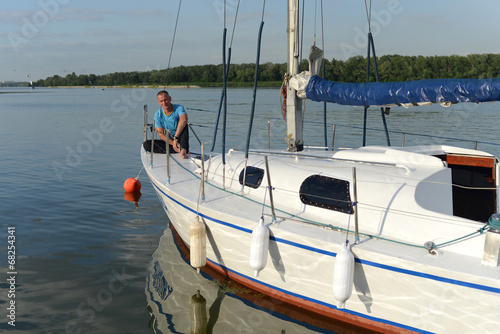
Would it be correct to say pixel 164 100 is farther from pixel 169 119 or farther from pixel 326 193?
pixel 326 193

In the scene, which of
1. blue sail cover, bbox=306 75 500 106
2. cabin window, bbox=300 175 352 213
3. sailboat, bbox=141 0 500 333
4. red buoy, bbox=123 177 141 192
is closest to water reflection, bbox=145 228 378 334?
sailboat, bbox=141 0 500 333

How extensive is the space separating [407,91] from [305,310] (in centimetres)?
300

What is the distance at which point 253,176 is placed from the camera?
249 inches

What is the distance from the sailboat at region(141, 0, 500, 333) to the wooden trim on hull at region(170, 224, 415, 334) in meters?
0.02

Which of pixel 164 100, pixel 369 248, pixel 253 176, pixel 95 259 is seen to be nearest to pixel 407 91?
pixel 369 248

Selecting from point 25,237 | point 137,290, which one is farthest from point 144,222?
point 137,290

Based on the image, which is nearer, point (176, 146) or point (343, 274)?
point (343, 274)

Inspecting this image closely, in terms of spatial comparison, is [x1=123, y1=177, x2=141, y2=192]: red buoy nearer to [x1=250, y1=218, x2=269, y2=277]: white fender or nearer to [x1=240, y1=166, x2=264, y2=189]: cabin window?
[x1=240, y1=166, x2=264, y2=189]: cabin window

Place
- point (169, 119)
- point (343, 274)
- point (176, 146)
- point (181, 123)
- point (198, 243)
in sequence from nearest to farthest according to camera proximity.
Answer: point (343, 274)
point (198, 243)
point (181, 123)
point (169, 119)
point (176, 146)

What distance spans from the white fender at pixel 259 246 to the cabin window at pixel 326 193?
30.7 inches

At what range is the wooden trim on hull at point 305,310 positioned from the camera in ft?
15.9

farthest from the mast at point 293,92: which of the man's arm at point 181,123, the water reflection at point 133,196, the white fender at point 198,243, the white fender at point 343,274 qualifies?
the water reflection at point 133,196

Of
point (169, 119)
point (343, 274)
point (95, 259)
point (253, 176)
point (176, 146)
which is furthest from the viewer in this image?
point (176, 146)

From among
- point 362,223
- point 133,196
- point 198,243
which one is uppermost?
point 362,223
